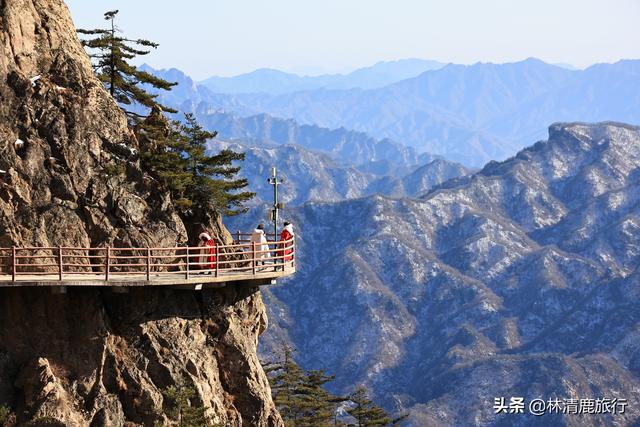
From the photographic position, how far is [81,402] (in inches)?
1797

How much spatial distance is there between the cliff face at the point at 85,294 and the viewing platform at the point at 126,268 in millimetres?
759

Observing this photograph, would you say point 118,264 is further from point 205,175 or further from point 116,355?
point 205,175

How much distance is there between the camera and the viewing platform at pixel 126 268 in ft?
147

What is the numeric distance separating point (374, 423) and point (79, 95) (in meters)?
61.3

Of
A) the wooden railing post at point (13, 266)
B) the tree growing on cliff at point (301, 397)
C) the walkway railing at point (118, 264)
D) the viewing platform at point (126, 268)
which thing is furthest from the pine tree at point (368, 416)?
the wooden railing post at point (13, 266)

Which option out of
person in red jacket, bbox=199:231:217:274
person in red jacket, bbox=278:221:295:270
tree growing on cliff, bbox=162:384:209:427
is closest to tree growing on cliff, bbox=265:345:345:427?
person in red jacket, bbox=278:221:295:270

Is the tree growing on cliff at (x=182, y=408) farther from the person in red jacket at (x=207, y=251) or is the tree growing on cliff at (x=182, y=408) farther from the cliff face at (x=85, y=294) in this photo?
the person in red jacket at (x=207, y=251)

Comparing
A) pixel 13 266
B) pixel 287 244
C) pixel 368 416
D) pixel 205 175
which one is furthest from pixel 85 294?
pixel 368 416

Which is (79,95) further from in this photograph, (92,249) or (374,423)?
(374,423)

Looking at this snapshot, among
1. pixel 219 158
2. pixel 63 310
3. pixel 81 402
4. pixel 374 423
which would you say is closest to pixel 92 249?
pixel 63 310

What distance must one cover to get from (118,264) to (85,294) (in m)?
1.79

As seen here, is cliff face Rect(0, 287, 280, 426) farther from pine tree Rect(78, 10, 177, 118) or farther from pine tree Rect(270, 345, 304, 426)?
pine tree Rect(270, 345, 304, 426)

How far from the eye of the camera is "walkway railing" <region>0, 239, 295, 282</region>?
149 feet

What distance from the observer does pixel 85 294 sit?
152 ft
